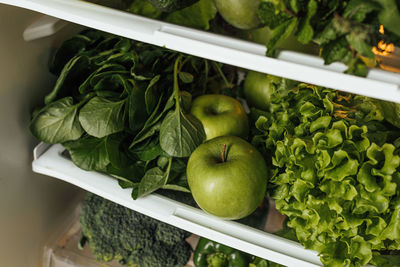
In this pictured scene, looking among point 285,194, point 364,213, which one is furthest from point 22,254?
point 364,213

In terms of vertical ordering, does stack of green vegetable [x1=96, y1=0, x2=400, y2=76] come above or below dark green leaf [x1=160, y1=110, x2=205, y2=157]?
above

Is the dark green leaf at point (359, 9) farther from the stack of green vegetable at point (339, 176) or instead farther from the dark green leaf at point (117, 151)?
the dark green leaf at point (117, 151)

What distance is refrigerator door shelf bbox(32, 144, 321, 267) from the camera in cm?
82

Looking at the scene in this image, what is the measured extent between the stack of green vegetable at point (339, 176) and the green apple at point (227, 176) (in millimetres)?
51

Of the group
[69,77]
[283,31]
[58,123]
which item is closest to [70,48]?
[69,77]

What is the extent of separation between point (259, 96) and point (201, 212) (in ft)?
1.15

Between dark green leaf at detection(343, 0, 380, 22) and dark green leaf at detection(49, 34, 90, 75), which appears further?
dark green leaf at detection(49, 34, 90, 75)

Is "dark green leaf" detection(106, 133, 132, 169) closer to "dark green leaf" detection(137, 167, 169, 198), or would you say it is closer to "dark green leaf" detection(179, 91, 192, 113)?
"dark green leaf" detection(137, 167, 169, 198)

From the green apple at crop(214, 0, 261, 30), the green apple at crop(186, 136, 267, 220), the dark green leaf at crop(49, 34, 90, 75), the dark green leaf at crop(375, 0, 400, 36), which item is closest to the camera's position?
the dark green leaf at crop(375, 0, 400, 36)

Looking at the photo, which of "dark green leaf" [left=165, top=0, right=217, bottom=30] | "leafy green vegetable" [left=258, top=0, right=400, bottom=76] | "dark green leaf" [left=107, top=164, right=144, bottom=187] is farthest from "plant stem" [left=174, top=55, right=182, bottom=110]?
"leafy green vegetable" [left=258, top=0, right=400, bottom=76]

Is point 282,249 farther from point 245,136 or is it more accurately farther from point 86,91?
point 86,91

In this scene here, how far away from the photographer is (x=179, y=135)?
870mm

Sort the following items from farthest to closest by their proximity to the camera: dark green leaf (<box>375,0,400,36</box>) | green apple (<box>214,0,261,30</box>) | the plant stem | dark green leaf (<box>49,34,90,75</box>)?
dark green leaf (<box>49,34,90,75</box>), the plant stem, green apple (<box>214,0,261,30</box>), dark green leaf (<box>375,0,400,36</box>)

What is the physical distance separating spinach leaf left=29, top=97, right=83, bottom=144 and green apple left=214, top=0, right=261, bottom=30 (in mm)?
462
